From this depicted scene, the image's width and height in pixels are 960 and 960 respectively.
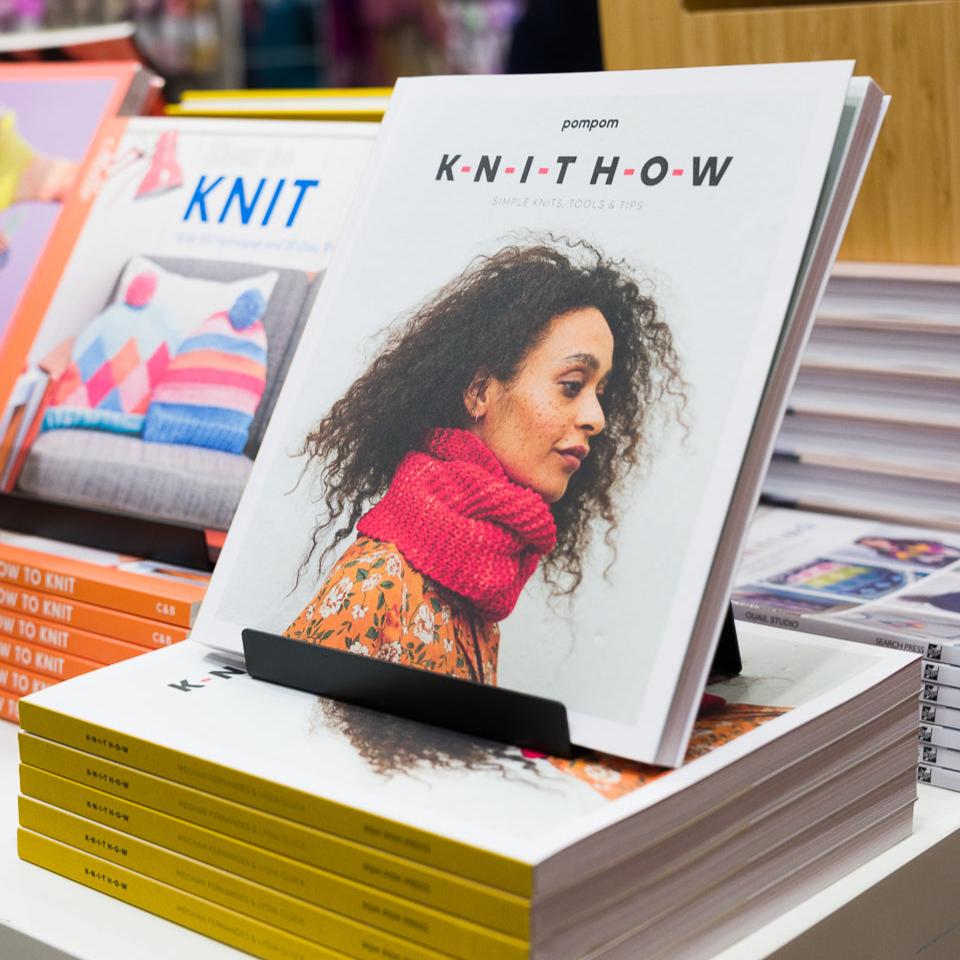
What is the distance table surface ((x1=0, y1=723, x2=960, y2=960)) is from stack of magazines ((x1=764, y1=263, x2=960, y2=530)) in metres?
0.38

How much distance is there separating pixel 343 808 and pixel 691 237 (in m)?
0.39

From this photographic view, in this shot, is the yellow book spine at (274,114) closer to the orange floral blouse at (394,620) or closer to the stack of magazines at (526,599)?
the stack of magazines at (526,599)

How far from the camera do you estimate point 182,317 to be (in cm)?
125

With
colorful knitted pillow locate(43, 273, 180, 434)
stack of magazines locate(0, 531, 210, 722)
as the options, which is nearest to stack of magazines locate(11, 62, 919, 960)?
stack of magazines locate(0, 531, 210, 722)

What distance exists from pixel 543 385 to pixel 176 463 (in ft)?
1.54

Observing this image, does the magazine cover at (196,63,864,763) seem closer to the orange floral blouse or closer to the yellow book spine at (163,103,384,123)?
the orange floral blouse

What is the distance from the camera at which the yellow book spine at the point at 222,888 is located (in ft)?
2.39

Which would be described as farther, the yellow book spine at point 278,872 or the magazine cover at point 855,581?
the magazine cover at point 855,581

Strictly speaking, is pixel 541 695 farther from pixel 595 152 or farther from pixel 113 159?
pixel 113 159

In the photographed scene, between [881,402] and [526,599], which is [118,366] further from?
[881,402]

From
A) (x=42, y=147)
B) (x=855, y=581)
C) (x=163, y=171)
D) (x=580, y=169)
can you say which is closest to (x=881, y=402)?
(x=855, y=581)

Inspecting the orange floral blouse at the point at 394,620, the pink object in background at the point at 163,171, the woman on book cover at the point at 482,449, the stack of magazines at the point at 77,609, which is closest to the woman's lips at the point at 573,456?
the woman on book cover at the point at 482,449

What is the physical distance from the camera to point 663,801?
2.32 feet

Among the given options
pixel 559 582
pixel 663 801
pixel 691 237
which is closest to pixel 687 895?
pixel 663 801
